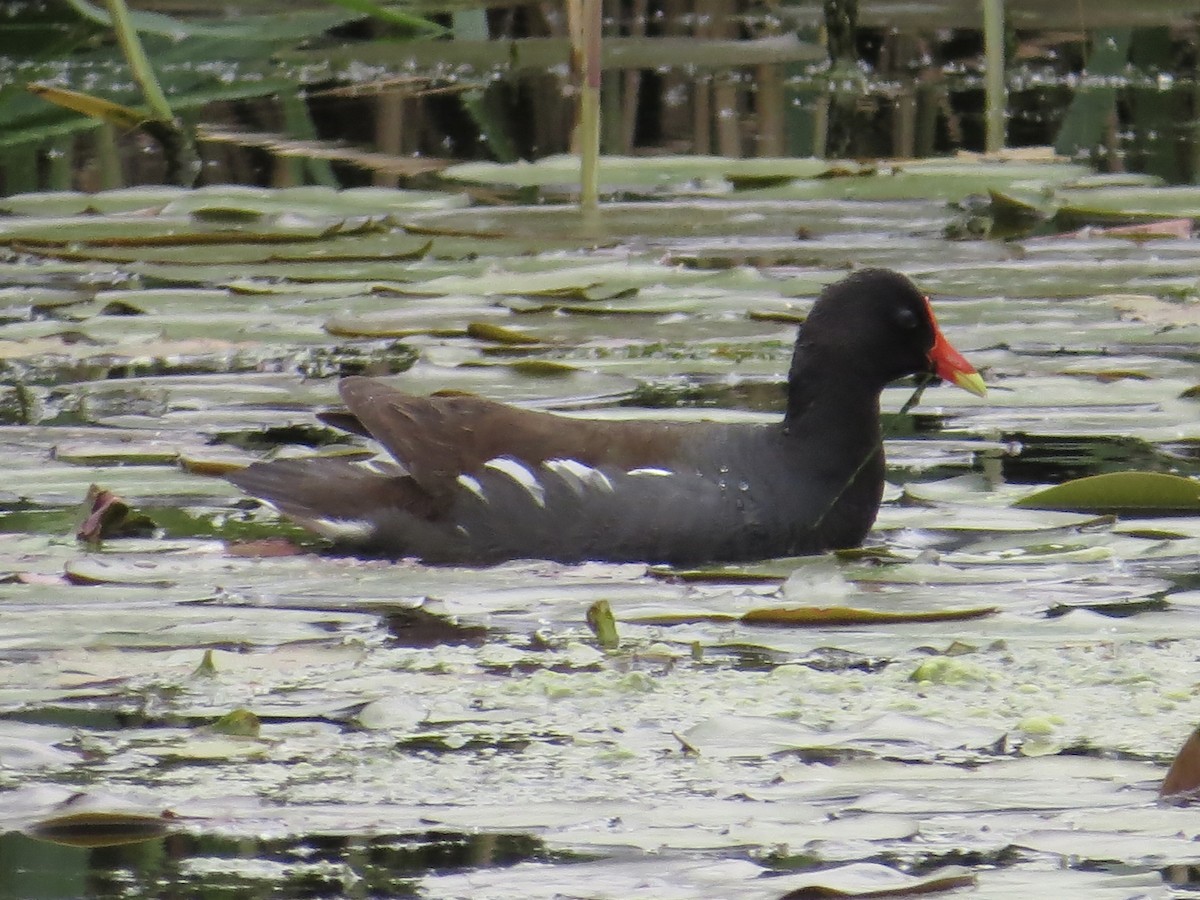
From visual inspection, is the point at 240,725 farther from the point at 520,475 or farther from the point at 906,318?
the point at 906,318

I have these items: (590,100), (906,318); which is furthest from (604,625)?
(590,100)

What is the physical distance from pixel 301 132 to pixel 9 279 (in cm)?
338

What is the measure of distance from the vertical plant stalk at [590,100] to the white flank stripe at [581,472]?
6.93ft

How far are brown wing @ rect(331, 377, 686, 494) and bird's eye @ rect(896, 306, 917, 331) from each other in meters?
0.46

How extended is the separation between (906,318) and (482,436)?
0.80 meters

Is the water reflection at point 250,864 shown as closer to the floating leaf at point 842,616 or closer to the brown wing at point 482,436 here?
the floating leaf at point 842,616

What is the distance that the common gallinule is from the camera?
12.8 ft

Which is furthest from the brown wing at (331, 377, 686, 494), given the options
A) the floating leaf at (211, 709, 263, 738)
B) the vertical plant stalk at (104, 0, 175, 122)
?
the vertical plant stalk at (104, 0, 175, 122)

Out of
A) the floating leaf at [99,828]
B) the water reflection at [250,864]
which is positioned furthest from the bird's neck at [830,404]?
the floating leaf at [99,828]

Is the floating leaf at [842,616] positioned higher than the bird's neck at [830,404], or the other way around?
the bird's neck at [830,404]

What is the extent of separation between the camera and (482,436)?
4031 millimetres

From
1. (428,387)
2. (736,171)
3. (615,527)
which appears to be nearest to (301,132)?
(736,171)

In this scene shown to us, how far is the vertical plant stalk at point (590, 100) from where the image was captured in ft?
19.4

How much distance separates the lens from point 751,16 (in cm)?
1336
